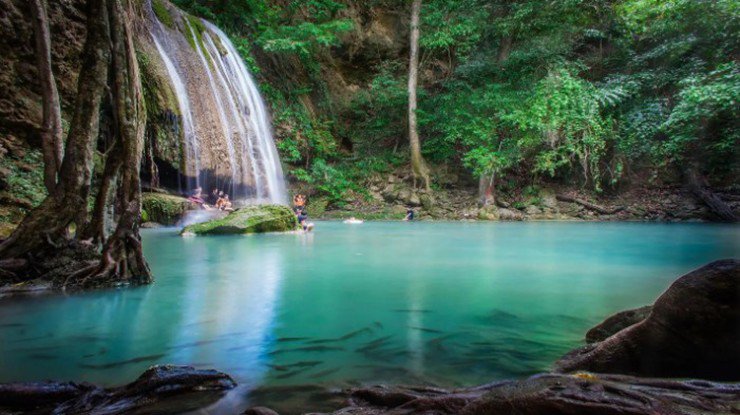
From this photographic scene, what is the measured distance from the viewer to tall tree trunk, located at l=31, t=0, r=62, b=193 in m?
4.43

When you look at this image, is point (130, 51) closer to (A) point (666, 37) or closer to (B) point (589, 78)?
(A) point (666, 37)

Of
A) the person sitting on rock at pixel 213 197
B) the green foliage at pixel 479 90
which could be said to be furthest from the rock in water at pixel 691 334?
the person sitting on rock at pixel 213 197

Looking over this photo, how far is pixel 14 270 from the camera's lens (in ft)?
12.9

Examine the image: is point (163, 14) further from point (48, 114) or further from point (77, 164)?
point (77, 164)

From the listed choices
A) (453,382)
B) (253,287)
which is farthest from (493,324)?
(253,287)

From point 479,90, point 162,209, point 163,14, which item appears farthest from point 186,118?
point 479,90

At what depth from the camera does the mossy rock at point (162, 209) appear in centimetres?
1165

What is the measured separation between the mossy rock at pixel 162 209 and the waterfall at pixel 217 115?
1.05 m

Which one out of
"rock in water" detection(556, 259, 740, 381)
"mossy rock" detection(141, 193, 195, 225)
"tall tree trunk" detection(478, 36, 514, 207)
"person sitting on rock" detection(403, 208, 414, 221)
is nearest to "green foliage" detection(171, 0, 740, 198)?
"tall tree trunk" detection(478, 36, 514, 207)

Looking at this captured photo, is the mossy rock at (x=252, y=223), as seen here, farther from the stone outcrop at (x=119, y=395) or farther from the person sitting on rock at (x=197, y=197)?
the stone outcrop at (x=119, y=395)

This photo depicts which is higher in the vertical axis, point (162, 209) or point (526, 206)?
point (526, 206)

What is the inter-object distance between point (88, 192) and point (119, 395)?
134 inches

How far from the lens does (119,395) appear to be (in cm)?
166

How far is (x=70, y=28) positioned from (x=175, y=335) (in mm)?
9049
